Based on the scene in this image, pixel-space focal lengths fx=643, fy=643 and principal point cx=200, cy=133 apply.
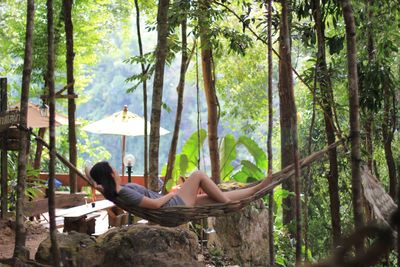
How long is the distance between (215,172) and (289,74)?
12.1 ft

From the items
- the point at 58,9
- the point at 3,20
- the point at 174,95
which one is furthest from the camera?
the point at 174,95

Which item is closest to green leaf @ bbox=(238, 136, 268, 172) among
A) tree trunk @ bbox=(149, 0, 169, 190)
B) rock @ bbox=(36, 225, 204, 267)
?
tree trunk @ bbox=(149, 0, 169, 190)

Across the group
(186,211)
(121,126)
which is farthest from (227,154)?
(186,211)

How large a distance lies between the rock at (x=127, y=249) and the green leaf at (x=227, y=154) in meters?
3.12

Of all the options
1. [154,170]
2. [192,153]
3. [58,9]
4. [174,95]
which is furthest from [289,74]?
[174,95]

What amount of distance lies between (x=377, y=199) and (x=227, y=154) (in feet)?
13.0

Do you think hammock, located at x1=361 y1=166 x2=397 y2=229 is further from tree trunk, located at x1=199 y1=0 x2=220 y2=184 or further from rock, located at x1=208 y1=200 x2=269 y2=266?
tree trunk, located at x1=199 y1=0 x2=220 y2=184

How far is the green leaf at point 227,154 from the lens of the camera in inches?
274

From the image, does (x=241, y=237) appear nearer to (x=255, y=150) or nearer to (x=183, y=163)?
(x=183, y=163)

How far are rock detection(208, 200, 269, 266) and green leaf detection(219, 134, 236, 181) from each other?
4.23 feet

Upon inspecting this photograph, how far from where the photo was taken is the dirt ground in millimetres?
4809

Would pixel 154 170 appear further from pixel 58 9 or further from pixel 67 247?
pixel 58 9

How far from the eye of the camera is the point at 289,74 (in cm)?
331

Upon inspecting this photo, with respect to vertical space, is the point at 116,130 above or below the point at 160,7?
below
